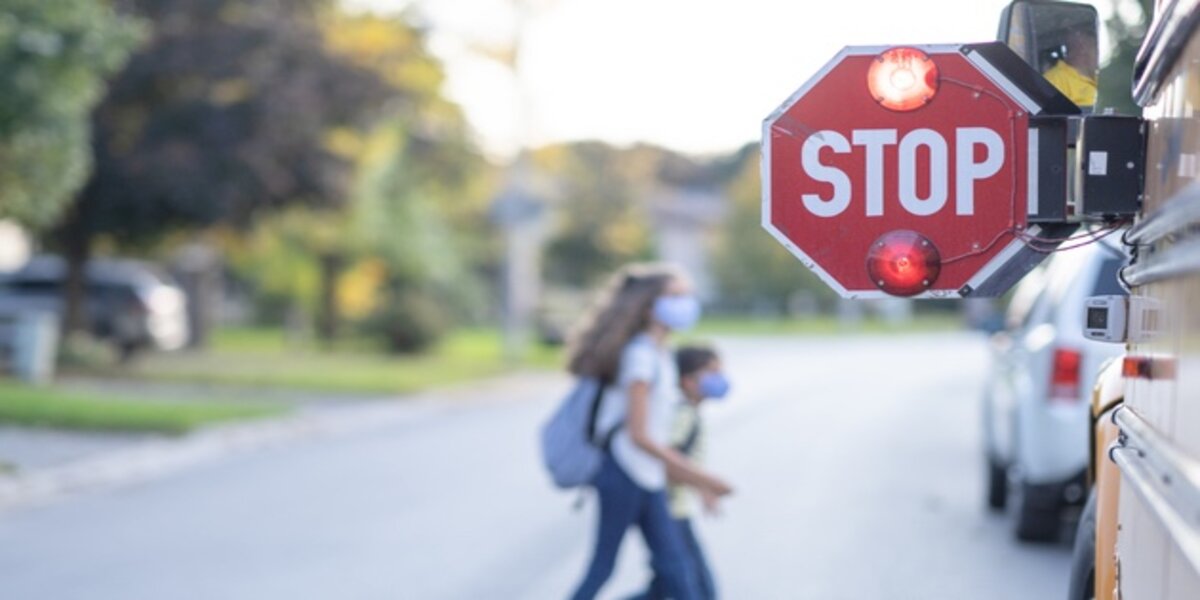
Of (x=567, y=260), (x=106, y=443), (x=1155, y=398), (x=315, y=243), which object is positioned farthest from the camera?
(x=567, y=260)

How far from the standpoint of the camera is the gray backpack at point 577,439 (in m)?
6.15

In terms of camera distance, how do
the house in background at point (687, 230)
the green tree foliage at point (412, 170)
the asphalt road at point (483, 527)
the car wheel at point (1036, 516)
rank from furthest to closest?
the house in background at point (687, 230), the green tree foliage at point (412, 170), the car wheel at point (1036, 516), the asphalt road at point (483, 527)

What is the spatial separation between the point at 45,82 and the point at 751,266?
5866cm

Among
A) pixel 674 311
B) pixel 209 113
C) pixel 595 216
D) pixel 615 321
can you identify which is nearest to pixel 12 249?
pixel 595 216

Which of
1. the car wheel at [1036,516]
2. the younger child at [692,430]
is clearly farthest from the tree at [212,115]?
the younger child at [692,430]

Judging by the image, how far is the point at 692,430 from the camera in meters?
6.64

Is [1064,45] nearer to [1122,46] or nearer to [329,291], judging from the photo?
[1122,46]

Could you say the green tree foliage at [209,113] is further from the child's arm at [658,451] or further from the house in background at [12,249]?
the child's arm at [658,451]

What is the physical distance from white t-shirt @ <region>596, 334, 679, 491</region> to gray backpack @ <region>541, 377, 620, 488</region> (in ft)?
0.12

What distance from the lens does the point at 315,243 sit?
120 feet

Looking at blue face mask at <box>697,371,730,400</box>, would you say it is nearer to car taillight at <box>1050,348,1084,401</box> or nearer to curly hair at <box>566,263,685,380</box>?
curly hair at <box>566,263,685,380</box>

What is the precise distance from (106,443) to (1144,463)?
43.7 ft

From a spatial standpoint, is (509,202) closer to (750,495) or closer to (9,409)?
(9,409)

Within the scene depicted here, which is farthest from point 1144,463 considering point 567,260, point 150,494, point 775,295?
point 775,295
